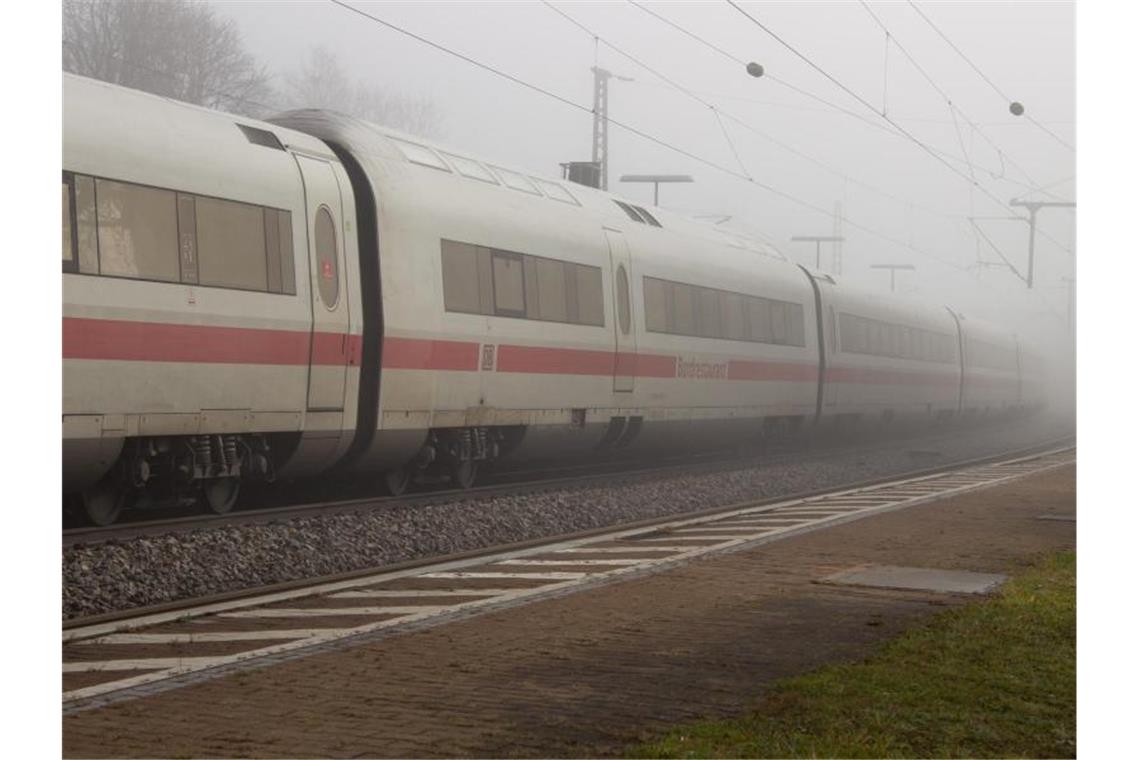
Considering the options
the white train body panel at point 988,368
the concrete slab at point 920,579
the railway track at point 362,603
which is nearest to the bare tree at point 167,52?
the railway track at point 362,603

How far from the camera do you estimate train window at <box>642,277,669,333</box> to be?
21.5 m

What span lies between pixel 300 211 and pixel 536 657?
281 inches

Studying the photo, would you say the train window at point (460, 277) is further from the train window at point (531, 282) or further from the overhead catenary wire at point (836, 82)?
the overhead catenary wire at point (836, 82)

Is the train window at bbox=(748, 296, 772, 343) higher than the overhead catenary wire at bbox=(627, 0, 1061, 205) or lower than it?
lower

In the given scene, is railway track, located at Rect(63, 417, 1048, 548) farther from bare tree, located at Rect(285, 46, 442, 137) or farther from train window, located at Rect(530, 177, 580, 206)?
bare tree, located at Rect(285, 46, 442, 137)

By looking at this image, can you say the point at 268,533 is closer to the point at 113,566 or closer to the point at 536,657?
the point at 113,566

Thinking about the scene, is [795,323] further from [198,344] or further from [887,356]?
[198,344]

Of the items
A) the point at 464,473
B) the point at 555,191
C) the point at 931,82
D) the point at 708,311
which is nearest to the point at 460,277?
the point at 464,473

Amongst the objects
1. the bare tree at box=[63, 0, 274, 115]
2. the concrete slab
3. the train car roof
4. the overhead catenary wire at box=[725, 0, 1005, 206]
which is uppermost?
the bare tree at box=[63, 0, 274, 115]

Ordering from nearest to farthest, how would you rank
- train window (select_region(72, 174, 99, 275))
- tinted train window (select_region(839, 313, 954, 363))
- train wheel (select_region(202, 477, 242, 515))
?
train window (select_region(72, 174, 99, 275)) → train wheel (select_region(202, 477, 242, 515)) → tinted train window (select_region(839, 313, 954, 363))

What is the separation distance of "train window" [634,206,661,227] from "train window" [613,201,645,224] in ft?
0.45

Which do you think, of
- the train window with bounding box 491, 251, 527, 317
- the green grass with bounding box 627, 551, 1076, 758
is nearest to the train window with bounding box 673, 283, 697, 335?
the train window with bounding box 491, 251, 527, 317

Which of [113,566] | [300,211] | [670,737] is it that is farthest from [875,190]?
[670,737]

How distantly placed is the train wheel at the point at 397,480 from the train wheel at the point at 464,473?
998mm
